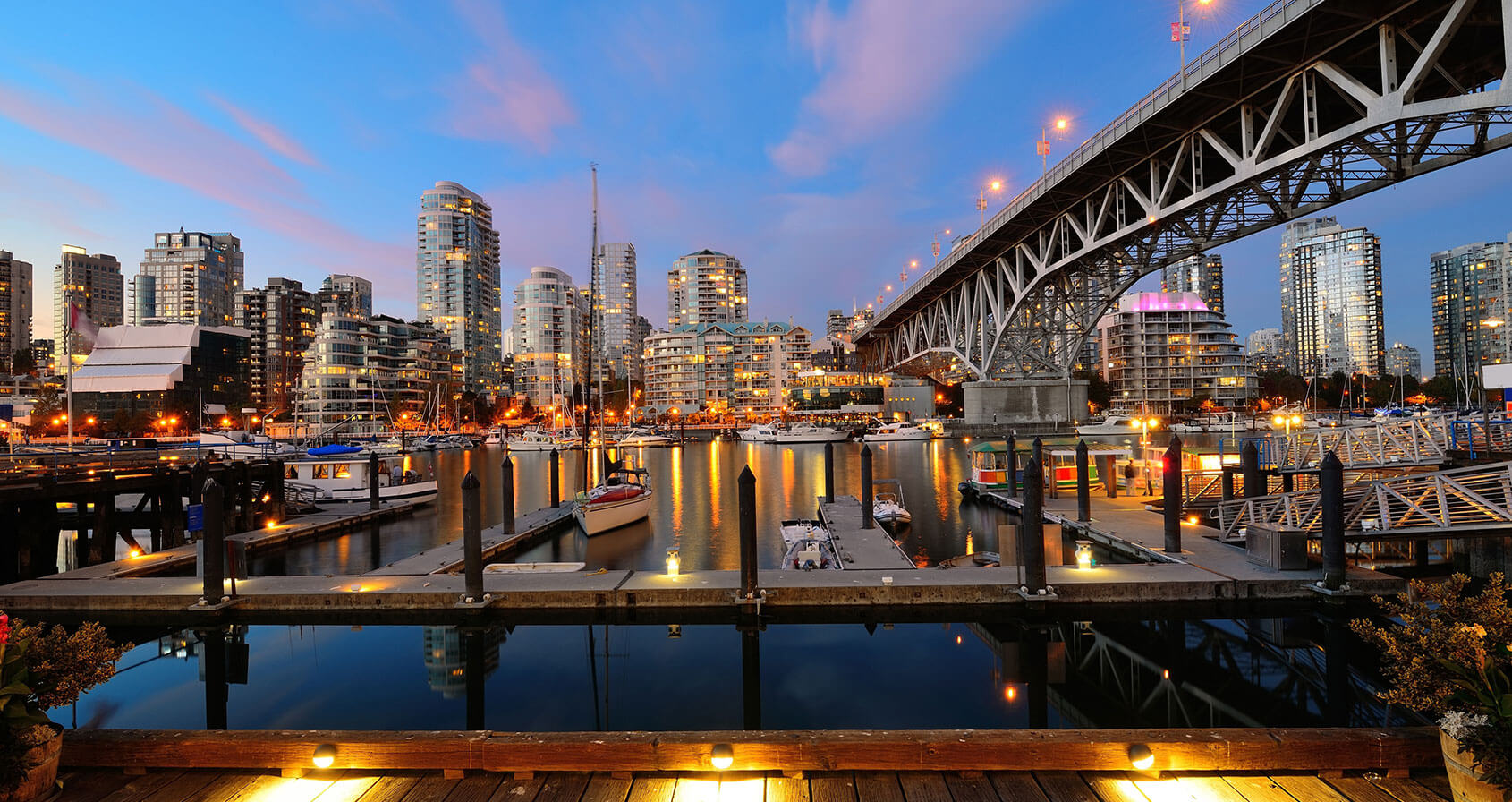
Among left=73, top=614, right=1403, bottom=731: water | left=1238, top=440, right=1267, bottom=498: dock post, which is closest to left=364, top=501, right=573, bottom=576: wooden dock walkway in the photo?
left=73, top=614, right=1403, bottom=731: water

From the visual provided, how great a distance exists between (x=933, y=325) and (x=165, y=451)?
313 ft

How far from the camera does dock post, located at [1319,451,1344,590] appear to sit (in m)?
13.8

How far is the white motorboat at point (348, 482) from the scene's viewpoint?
35.0 meters

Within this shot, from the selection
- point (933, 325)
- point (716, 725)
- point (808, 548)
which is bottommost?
point (716, 725)

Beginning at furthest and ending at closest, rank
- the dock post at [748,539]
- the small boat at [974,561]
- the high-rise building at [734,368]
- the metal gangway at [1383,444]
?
the high-rise building at [734,368], the small boat at [974,561], the metal gangway at [1383,444], the dock post at [748,539]

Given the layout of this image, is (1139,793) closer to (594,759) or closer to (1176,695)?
(594,759)

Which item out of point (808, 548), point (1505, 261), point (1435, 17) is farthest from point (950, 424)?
point (1505, 261)

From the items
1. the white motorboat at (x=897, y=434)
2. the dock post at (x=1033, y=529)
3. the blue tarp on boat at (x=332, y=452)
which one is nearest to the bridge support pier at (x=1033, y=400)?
the white motorboat at (x=897, y=434)

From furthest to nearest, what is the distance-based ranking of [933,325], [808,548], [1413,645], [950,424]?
[933,325] < [950,424] < [808,548] < [1413,645]

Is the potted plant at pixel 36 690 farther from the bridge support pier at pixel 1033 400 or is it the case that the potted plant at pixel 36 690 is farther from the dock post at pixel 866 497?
the bridge support pier at pixel 1033 400

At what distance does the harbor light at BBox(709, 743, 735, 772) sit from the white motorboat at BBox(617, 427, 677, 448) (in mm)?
94116

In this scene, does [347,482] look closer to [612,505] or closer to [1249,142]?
[612,505]

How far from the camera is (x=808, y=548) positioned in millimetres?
19344

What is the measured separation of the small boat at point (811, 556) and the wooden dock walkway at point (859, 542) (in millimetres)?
312
